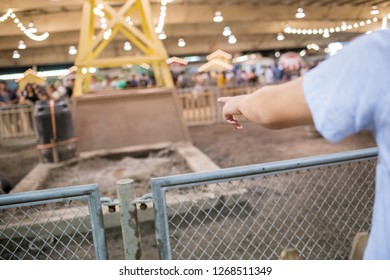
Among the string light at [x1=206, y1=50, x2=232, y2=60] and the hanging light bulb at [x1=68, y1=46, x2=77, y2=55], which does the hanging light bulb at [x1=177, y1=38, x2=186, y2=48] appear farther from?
the hanging light bulb at [x1=68, y1=46, x2=77, y2=55]

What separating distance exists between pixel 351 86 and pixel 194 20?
1758 cm

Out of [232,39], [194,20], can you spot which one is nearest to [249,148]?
[194,20]

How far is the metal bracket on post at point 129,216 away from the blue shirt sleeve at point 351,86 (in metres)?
1.17

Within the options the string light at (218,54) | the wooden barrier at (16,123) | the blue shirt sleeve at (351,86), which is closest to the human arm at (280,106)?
the blue shirt sleeve at (351,86)

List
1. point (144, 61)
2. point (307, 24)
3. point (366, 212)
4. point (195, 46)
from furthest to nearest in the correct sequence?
point (195, 46), point (307, 24), point (144, 61), point (366, 212)

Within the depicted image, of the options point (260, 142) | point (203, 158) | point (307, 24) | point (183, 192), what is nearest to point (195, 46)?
point (307, 24)

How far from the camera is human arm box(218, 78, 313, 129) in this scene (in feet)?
2.51

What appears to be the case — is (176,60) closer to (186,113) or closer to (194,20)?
(194,20)

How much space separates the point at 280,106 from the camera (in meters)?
0.79

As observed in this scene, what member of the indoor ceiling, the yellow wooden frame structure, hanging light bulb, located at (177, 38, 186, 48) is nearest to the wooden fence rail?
the indoor ceiling

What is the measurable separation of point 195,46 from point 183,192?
25843mm

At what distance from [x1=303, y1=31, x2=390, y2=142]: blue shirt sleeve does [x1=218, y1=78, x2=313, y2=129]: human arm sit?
0.12 ft

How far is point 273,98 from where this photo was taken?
0.81 m
